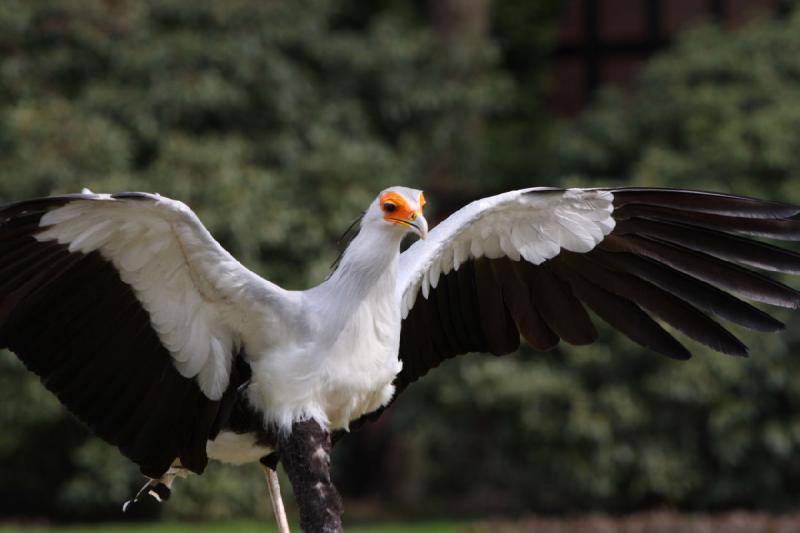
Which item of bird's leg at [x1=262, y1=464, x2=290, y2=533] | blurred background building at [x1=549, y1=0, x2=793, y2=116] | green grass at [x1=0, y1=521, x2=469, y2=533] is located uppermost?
blurred background building at [x1=549, y1=0, x2=793, y2=116]

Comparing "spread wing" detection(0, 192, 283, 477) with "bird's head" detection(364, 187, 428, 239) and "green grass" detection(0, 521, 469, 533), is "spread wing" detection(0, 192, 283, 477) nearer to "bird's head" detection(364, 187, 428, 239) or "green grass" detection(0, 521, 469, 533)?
"bird's head" detection(364, 187, 428, 239)

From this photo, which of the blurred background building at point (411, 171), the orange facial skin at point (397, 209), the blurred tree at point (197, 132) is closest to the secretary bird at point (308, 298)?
the orange facial skin at point (397, 209)

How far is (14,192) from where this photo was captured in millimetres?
10922

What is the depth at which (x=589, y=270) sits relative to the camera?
5.36m

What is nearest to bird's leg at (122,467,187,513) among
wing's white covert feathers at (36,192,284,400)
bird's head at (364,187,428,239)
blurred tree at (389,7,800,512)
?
wing's white covert feathers at (36,192,284,400)

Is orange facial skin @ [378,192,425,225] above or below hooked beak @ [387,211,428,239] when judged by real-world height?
above

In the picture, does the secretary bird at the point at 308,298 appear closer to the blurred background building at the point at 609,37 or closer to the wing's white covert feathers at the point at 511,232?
the wing's white covert feathers at the point at 511,232

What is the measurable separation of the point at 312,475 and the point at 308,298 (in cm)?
61

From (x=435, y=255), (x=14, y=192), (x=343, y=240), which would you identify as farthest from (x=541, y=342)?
(x=14, y=192)

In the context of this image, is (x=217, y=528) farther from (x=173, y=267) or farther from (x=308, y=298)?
(x=173, y=267)

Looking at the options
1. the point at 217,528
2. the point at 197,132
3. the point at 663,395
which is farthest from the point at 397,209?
the point at 197,132

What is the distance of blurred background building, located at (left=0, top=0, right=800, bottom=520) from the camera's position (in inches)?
409

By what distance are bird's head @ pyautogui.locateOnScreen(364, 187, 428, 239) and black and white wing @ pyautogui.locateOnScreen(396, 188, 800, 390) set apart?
46 cm

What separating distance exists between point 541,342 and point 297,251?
20.2 ft
